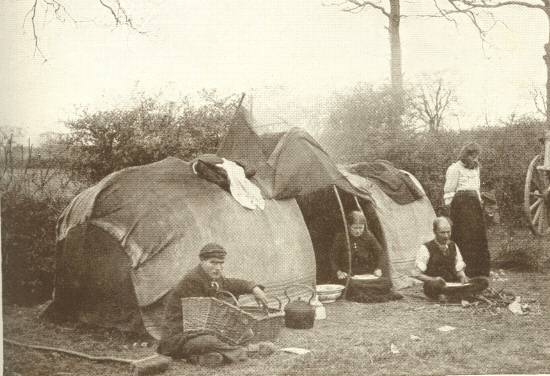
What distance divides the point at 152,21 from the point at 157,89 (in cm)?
51

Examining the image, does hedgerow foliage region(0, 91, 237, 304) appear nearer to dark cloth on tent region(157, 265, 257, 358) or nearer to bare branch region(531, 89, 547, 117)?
dark cloth on tent region(157, 265, 257, 358)

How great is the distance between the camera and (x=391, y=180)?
7.99m

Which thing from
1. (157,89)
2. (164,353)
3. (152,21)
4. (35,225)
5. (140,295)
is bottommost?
(164,353)

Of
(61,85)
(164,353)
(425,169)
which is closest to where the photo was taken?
(164,353)

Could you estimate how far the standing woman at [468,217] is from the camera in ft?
23.5

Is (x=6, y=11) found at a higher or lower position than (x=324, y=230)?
higher

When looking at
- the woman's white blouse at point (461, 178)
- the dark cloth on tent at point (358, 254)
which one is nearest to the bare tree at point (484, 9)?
the woman's white blouse at point (461, 178)

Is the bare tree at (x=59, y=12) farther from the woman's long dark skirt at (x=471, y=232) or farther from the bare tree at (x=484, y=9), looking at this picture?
the woman's long dark skirt at (x=471, y=232)

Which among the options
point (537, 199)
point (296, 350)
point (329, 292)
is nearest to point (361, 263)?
point (329, 292)

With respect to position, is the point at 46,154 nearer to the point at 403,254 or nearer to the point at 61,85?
the point at 61,85

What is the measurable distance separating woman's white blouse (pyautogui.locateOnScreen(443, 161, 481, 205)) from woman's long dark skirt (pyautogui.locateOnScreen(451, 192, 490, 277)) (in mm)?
61

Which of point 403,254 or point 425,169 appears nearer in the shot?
point 403,254

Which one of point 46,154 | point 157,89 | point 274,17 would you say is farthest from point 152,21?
point 46,154

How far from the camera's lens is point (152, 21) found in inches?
219
